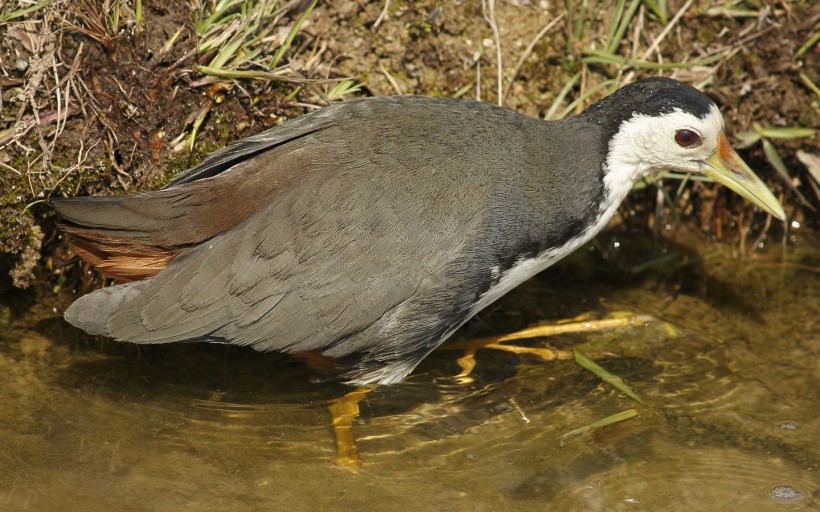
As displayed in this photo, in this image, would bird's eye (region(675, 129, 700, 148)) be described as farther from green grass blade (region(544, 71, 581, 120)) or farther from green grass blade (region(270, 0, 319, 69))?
green grass blade (region(270, 0, 319, 69))

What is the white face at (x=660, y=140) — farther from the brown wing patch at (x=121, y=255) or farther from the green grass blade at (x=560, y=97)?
the brown wing patch at (x=121, y=255)

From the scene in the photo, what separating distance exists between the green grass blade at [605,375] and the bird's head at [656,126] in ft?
2.90

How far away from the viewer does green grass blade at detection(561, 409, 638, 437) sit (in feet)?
13.5

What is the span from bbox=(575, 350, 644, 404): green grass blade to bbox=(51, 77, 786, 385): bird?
62 centimetres

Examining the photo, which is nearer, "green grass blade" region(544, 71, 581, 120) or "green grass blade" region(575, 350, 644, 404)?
"green grass blade" region(575, 350, 644, 404)

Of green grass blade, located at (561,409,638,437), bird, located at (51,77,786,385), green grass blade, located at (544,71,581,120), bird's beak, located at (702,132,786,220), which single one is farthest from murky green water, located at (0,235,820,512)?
green grass blade, located at (544,71,581,120)

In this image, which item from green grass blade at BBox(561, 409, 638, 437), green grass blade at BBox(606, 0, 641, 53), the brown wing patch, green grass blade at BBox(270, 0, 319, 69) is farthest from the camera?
green grass blade at BBox(606, 0, 641, 53)

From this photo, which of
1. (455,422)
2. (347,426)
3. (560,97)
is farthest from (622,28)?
(347,426)

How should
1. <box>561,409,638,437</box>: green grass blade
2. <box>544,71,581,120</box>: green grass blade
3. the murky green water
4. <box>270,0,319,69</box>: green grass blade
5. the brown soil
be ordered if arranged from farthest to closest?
<box>544,71,581,120</box>: green grass blade → <box>270,0,319,69</box>: green grass blade → the brown soil → <box>561,409,638,437</box>: green grass blade → the murky green water

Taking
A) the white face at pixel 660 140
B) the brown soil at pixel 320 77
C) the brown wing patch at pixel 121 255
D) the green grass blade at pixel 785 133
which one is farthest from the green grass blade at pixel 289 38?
the green grass blade at pixel 785 133

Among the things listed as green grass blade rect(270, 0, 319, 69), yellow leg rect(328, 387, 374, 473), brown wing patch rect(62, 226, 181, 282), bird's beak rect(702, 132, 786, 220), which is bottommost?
yellow leg rect(328, 387, 374, 473)

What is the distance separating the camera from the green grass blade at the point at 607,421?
4105 mm

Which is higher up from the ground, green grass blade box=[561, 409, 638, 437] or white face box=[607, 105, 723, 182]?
white face box=[607, 105, 723, 182]

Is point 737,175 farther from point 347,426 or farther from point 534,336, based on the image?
point 347,426
